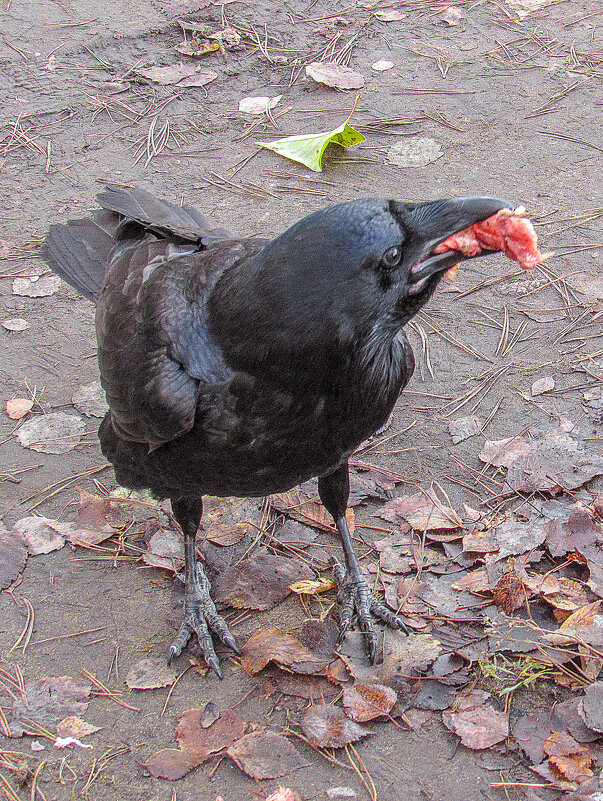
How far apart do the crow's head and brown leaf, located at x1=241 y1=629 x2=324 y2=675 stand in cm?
126

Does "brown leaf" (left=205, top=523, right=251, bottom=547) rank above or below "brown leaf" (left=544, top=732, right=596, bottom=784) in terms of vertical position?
below

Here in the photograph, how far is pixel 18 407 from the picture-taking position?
4414 millimetres

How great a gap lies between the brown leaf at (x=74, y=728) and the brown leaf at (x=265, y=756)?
0.53 m

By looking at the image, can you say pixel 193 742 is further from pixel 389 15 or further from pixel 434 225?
pixel 389 15

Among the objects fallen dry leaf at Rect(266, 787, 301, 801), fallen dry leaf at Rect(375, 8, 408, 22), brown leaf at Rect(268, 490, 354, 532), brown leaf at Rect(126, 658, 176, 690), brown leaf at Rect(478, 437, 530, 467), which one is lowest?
brown leaf at Rect(268, 490, 354, 532)

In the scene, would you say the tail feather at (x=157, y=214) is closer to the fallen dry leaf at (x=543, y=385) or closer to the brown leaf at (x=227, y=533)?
the brown leaf at (x=227, y=533)

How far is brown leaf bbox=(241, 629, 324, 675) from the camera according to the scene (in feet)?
10.1

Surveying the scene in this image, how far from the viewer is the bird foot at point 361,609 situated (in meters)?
3.21

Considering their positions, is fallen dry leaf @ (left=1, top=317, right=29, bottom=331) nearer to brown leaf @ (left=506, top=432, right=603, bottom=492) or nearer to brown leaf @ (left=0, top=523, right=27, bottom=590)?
brown leaf @ (left=0, top=523, right=27, bottom=590)

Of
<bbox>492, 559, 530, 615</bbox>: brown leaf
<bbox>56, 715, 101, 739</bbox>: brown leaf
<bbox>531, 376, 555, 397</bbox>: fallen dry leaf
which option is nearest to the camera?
<bbox>56, 715, 101, 739</bbox>: brown leaf

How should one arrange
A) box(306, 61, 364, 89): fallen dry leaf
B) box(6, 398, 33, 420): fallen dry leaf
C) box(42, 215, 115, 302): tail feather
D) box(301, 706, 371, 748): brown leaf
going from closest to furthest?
box(301, 706, 371, 748): brown leaf
box(42, 215, 115, 302): tail feather
box(6, 398, 33, 420): fallen dry leaf
box(306, 61, 364, 89): fallen dry leaf

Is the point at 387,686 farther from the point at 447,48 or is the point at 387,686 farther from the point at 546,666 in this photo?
the point at 447,48

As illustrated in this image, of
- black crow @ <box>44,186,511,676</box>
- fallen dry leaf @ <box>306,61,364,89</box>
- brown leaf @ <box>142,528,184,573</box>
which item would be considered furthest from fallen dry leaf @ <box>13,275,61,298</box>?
fallen dry leaf @ <box>306,61,364,89</box>

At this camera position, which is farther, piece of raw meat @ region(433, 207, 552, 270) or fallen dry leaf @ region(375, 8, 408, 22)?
fallen dry leaf @ region(375, 8, 408, 22)
